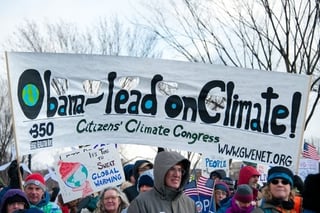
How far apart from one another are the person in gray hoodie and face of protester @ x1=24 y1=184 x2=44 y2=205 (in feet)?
8.22

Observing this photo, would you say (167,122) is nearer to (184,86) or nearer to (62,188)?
(184,86)

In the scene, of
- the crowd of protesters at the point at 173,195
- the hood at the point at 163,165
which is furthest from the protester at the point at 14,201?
the hood at the point at 163,165

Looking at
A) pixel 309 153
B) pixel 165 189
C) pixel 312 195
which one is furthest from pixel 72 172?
pixel 312 195

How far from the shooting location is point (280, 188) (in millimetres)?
5746

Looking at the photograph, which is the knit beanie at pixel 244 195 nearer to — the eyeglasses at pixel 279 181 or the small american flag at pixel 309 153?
the eyeglasses at pixel 279 181

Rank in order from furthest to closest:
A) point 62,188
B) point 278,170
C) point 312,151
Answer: point 312,151, point 62,188, point 278,170

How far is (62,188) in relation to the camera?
9195mm

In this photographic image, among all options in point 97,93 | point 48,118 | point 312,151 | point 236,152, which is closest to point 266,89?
point 236,152

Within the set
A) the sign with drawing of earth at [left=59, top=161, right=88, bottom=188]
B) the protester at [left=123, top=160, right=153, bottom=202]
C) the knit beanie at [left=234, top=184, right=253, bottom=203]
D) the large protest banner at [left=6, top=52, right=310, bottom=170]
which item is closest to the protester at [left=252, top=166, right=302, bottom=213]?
the knit beanie at [left=234, top=184, right=253, bottom=203]

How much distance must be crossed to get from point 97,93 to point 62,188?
1952 millimetres

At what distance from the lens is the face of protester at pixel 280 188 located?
5.71 metres

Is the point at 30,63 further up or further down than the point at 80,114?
further up

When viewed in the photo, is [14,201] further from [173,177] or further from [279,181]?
[279,181]

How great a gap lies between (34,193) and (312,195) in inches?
Answer: 175
